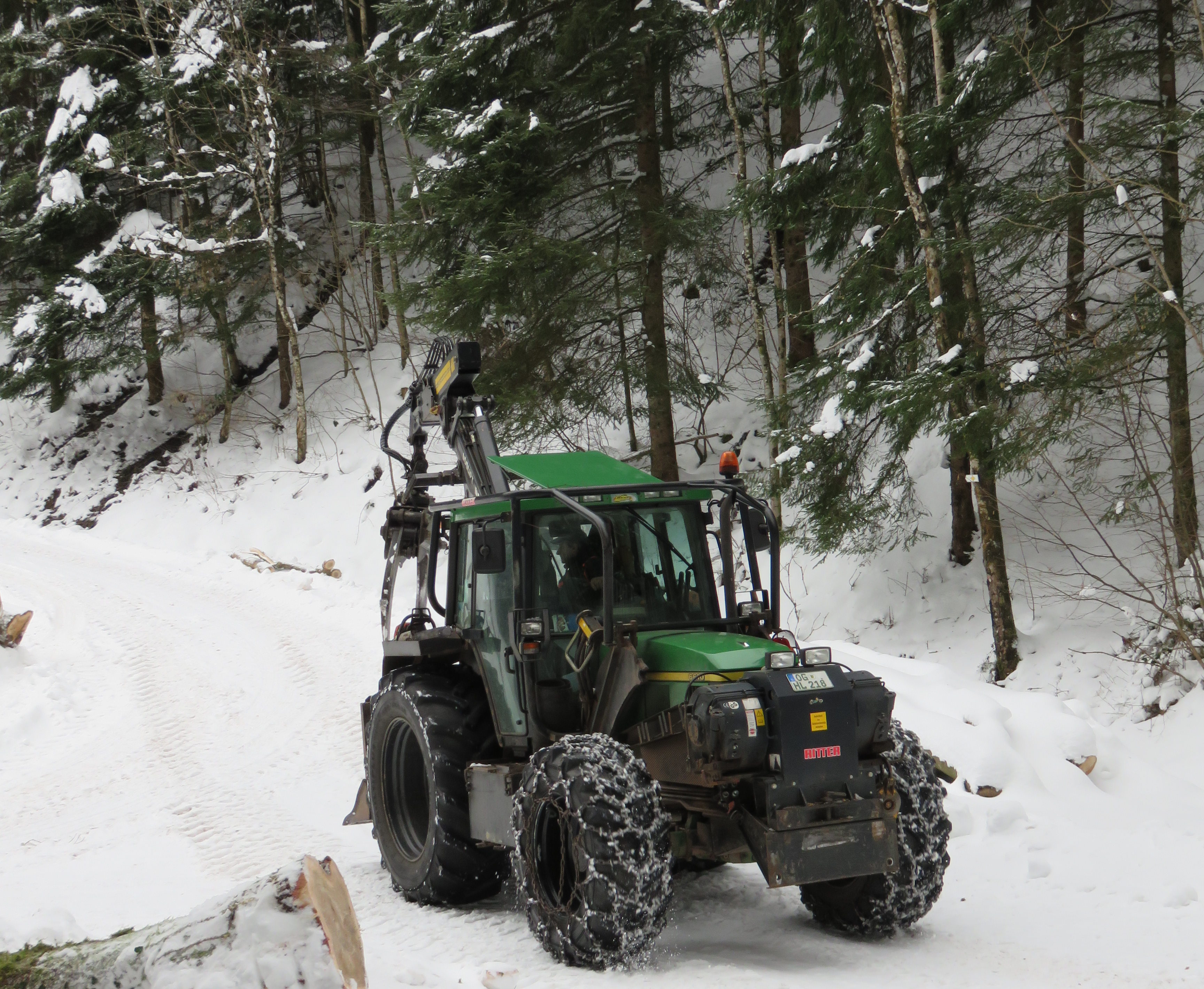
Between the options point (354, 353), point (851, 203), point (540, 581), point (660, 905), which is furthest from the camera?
point (354, 353)

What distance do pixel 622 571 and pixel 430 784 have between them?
1581 millimetres

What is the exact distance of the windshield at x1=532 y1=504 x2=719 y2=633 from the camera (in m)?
5.41

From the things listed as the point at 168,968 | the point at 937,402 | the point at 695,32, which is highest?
the point at 695,32

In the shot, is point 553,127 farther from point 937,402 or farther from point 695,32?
point 937,402

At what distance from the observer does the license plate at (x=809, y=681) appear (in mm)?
4590

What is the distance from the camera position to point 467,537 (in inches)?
246

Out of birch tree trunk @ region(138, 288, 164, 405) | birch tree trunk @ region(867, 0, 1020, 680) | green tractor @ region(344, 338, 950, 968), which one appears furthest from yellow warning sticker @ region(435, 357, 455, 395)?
birch tree trunk @ region(138, 288, 164, 405)

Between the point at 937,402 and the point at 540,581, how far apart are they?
5.06 metres

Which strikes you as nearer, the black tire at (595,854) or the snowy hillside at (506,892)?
the black tire at (595,854)

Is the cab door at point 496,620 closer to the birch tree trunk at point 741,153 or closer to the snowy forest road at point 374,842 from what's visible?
the snowy forest road at point 374,842

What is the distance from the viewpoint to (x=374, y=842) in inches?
281

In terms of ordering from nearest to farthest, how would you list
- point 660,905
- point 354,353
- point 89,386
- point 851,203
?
1. point 660,905
2. point 851,203
3. point 354,353
4. point 89,386

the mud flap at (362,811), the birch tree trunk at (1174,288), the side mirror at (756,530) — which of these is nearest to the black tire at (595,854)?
the side mirror at (756,530)

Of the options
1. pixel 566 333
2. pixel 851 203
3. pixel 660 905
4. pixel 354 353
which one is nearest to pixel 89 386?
pixel 354 353
